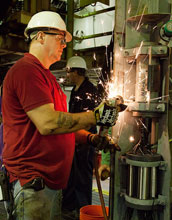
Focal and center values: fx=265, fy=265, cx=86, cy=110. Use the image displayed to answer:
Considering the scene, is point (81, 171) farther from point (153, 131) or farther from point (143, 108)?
point (143, 108)

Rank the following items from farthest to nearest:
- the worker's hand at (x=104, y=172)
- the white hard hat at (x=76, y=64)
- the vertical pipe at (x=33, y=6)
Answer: the vertical pipe at (x=33, y=6) < the white hard hat at (x=76, y=64) < the worker's hand at (x=104, y=172)

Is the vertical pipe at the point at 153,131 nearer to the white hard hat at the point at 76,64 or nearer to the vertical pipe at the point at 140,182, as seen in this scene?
the vertical pipe at the point at 140,182

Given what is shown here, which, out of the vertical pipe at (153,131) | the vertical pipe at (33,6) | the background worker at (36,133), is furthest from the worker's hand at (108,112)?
the vertical pipe at (33,6)

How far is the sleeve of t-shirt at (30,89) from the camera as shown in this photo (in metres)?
1.89

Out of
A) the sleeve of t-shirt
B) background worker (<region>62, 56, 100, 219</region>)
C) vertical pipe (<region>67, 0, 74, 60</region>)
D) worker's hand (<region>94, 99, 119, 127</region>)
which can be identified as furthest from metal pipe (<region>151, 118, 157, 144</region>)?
vertical pipe (<region>67, 0, 74, 60</region>)

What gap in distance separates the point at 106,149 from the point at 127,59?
777 millimetres

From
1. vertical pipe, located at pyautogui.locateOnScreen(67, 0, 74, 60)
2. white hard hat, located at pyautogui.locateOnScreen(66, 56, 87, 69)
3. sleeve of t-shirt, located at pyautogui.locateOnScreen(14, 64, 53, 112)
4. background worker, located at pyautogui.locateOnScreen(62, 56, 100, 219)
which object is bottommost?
background worker, located at pyautogui.locateOnScreen(62, 56, 100, 219)

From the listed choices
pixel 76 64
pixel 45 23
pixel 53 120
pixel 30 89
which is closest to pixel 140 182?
pixel 53 120

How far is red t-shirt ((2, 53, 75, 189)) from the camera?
192cm

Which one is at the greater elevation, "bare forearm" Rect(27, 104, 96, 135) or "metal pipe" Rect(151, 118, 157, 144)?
"bare forearm" Rect(27, 104, 96, 135)

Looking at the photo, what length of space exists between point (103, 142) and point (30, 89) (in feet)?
2.69

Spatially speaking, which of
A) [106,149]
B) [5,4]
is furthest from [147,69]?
[5,4]

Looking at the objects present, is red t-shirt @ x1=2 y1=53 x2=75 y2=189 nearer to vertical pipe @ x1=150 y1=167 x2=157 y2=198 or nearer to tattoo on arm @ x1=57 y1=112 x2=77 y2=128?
tattoo on arm @ x1=57 y1=112 x2=77 y2=128

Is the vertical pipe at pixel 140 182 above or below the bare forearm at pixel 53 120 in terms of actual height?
below
